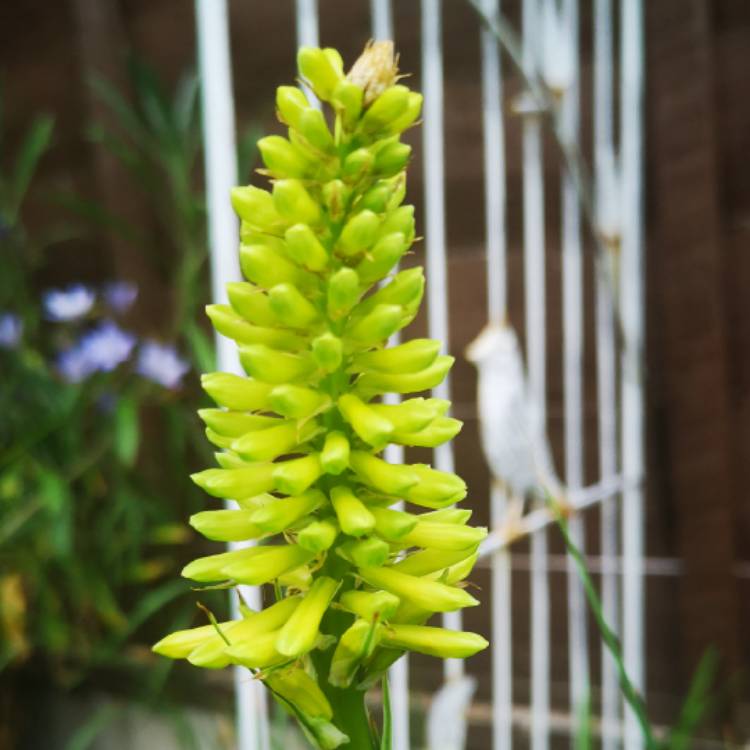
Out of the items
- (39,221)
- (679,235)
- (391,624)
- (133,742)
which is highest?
(39,221)

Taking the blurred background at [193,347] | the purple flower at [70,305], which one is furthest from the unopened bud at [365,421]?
the purple flower at [70,305]

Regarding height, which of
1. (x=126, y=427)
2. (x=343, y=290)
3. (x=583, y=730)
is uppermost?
(x=343, y=290)

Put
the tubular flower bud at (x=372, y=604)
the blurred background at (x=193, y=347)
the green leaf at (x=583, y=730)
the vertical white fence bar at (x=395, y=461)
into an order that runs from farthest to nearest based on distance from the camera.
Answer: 1. the blurred background at (x=193, y=347)
2. the vertical white fence bar at (x=395, y=461)
3. the green leaf at (x=583, y=730)
4. the tubular flower bud at (x=372, y=604)

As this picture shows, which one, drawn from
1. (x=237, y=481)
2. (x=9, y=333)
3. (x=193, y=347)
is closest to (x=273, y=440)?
(x=237, y=481)

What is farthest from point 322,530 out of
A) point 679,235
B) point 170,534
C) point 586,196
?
point 170,534

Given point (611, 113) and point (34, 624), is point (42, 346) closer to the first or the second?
point (34, 624)

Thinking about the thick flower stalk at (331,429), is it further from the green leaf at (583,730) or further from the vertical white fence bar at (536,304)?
the vertical white fence bar at (536,304)

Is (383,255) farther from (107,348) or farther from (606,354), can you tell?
(107,348)
